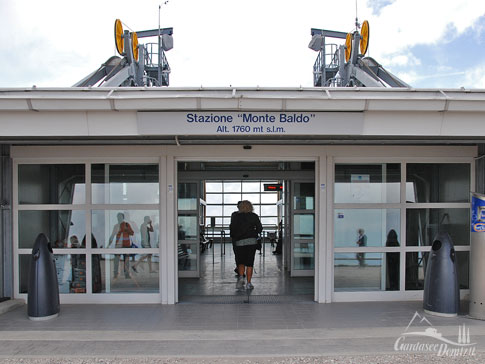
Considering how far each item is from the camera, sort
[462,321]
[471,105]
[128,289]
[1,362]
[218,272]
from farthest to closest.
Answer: [218,272] < [128,289] < [462,321] < [471,105] < [1,362]

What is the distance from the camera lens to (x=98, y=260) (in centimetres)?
663

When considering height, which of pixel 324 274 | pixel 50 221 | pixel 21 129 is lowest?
pixel 324 274

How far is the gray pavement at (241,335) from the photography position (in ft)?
14.3

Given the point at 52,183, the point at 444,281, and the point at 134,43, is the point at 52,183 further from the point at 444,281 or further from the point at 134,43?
the point at 134,43

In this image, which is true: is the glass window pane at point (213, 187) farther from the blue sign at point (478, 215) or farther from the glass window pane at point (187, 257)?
the blue sign at point (478, 215)

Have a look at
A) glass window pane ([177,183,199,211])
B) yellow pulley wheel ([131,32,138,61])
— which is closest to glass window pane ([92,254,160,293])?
glass window pane ([177,183,199,211])

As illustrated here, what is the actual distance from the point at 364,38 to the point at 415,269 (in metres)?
12.7

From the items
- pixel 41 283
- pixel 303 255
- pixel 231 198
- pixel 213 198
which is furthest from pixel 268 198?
pixel 41 283

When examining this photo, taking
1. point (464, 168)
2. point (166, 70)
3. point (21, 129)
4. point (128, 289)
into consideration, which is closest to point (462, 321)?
point (464, 168)

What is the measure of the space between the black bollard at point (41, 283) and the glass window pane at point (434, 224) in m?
5.34

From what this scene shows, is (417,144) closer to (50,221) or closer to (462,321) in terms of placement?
(462,321)

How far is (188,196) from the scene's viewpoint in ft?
30.0

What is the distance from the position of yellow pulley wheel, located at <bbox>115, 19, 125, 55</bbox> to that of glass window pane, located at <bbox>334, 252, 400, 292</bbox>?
44.4 feet

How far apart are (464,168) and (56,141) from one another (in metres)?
6.25
